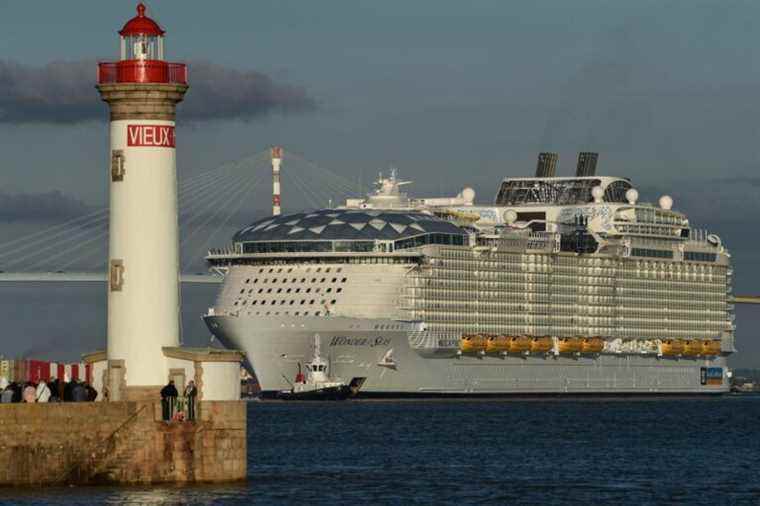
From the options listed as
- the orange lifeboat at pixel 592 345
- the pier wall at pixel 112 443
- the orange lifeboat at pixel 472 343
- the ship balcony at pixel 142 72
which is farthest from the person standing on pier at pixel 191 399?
the orange lifeboat at pixel 592 345

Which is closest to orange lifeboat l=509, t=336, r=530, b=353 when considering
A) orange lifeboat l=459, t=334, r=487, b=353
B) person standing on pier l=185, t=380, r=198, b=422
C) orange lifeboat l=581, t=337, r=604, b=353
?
orange lifeboat l=459, t=334, r=487, b=353

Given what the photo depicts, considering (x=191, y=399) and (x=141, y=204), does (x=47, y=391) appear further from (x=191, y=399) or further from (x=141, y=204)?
(x=141, y=204)

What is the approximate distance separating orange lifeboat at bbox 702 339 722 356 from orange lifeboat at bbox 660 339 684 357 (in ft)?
8.73

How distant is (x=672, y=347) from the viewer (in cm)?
13675

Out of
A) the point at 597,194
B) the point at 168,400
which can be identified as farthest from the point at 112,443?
the point at 597,194

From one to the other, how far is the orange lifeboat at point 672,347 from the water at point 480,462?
44.1 m

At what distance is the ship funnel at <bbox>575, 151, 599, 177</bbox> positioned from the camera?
477 ft

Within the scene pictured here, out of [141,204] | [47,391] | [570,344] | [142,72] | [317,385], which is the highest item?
[142,72]

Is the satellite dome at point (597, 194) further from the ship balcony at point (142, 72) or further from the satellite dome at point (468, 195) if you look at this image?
the ship balcony at point (142, 72)

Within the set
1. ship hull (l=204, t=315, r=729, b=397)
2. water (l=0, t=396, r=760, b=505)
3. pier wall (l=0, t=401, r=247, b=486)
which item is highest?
ship hull (l=204, t=315, r=729, b=397)

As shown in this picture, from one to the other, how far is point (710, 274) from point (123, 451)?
360 ft

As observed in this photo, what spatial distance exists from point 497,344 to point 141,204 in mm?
83921

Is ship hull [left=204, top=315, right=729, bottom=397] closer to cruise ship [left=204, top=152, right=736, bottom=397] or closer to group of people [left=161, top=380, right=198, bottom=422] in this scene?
cruise ship [left=204, top=152, right=736, bottom=397]

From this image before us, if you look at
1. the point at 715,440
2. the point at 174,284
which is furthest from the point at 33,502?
the point at 715,440
